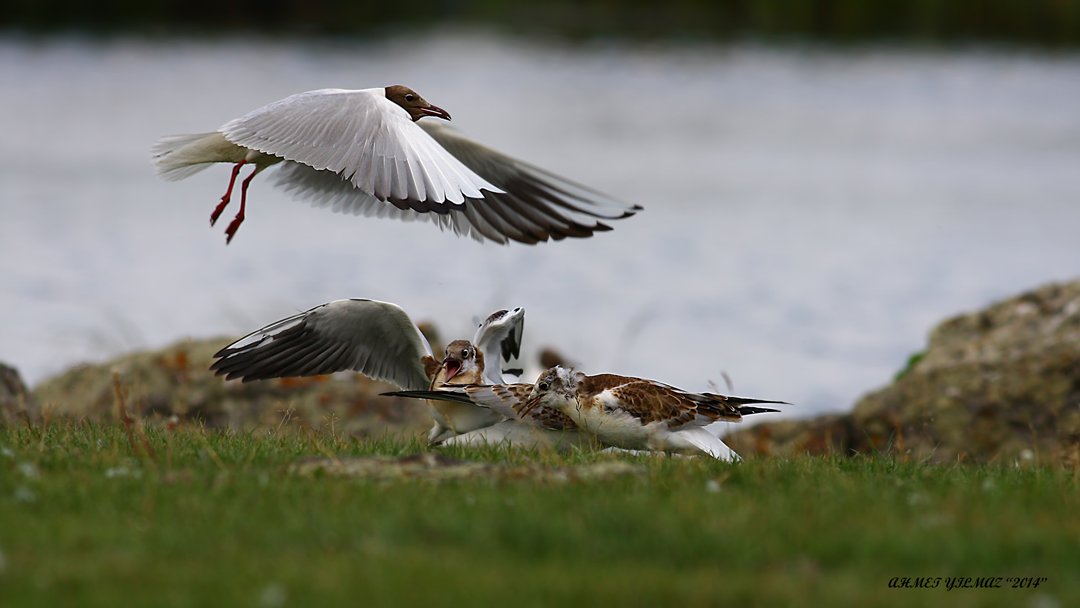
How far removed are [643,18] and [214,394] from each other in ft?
207

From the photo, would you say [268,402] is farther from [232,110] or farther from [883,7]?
[883,7]

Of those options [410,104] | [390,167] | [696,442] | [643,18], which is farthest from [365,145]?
[643,18]

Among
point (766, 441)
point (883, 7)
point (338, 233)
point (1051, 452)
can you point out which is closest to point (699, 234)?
point (338, 233)

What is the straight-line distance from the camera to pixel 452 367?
25.3 ft

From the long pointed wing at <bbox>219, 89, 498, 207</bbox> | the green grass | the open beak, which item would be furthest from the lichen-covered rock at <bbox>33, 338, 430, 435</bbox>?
the green grass

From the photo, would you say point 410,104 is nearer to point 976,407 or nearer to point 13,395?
point 13,395

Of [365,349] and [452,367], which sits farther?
[365,349]

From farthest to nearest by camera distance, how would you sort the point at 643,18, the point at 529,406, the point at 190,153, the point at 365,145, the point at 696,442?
the point at 643,18 → the point at 190,153 → the point at 365,145 → the point at 529,406 → the point at 696,442

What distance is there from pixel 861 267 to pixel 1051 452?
1344 centimetres

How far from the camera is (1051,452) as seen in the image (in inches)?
370

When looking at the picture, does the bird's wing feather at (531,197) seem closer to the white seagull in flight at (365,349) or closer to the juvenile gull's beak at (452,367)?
the white seagull in flight at (365,349)

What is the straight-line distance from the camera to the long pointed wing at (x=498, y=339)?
808 cm

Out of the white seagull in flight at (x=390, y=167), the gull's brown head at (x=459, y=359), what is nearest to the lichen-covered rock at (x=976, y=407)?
the white seagull in flight at (x=390, y=167)

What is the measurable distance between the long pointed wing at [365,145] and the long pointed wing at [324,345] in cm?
98
